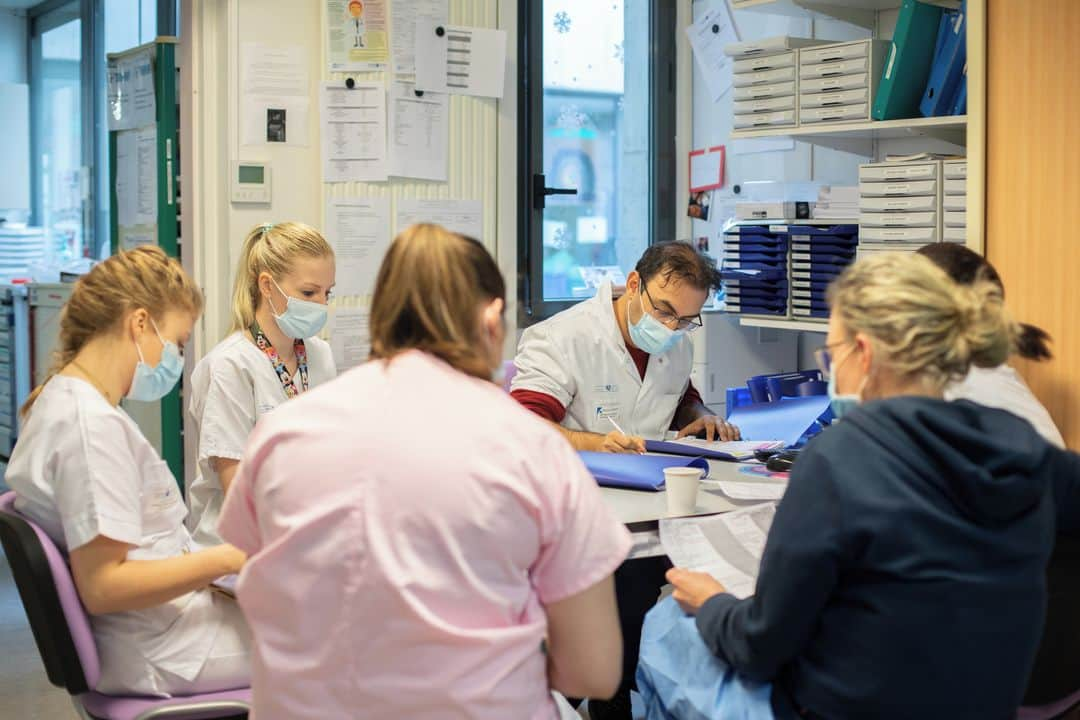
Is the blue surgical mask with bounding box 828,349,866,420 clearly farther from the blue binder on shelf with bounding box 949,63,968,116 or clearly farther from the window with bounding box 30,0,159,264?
the window with bounding box 30,0,159,264

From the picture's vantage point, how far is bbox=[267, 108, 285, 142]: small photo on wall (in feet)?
12.1

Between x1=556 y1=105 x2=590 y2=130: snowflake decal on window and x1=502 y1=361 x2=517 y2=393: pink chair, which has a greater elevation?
x1=556 y1=105 x2=590 y2=130: snowflake decal on window

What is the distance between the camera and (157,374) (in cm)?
197

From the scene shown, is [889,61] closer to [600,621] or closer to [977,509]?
[977,509]

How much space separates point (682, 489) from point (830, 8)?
215 cm

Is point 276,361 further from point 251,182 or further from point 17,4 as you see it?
point 17,4

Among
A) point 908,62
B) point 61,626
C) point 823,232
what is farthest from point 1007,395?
point 61,626

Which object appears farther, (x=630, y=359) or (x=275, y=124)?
(x=275, y=124)

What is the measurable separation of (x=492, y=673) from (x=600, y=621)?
0.14 meters

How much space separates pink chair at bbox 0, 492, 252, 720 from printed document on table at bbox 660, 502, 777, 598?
73 cm

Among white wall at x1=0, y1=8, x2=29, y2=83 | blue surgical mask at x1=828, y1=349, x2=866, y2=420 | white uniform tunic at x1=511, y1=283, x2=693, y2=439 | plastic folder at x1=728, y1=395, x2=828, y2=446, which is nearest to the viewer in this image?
blue surgical mask at x1=828, y1=349, x2=866, y2=420

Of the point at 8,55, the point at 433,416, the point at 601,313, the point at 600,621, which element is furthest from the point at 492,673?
the point at 8,55

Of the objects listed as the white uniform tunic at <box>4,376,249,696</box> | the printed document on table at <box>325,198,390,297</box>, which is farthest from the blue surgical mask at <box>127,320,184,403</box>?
the printed document on table at <box>325,198,390,297</box>

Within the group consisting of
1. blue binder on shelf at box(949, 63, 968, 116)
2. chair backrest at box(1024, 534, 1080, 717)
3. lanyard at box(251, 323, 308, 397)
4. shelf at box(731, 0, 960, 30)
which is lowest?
chair backrest at box(1024, 534, 1080, 717)
